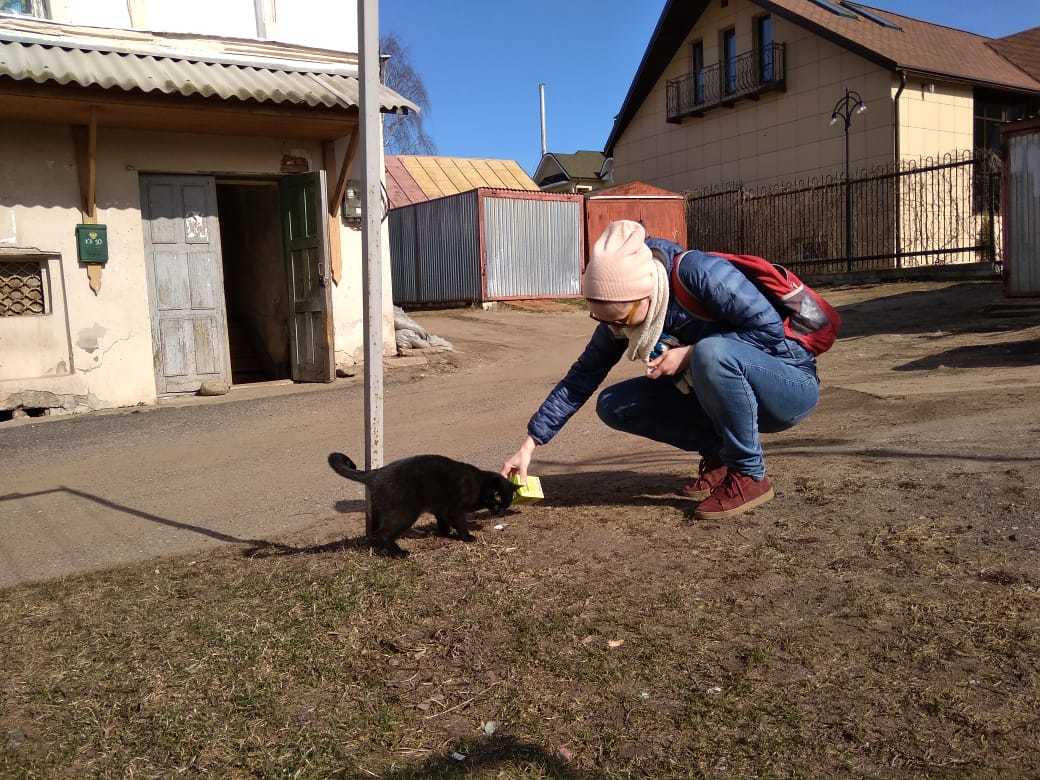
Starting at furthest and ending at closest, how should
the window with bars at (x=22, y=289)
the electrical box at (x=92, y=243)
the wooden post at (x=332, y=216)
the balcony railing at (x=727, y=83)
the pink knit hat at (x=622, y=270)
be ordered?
the balcony railing at (x=727, y=83) → the wooden post at (x=332, y=216) → the electrical box at (x=92, y=243) → the window with bars at (x=22, y=289) → the pink knit hat at (x=622, y=270)

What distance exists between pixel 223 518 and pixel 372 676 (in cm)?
270

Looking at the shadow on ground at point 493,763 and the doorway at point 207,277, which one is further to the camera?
the doorway at point 207,277

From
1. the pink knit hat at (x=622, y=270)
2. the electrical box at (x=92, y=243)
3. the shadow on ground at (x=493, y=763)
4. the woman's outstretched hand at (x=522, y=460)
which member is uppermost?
the electrical box at (x=92, y=243)

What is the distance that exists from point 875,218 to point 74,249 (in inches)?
638

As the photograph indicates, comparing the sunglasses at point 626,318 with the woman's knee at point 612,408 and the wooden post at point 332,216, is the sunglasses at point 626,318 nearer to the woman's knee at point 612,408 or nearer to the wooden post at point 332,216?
the woman's knee at point 612,408

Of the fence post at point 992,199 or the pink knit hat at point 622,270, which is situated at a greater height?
the fence post at point 992,199

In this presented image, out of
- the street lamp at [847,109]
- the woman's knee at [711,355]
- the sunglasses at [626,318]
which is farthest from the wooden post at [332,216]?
the street lamp at [847,109]

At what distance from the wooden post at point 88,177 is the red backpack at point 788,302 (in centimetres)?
761

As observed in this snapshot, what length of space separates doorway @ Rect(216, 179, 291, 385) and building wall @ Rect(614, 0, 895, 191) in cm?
1530

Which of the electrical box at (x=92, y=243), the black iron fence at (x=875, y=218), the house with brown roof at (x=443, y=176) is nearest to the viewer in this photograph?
the electrical box at (x=92, y=243)

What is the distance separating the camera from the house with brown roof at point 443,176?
77.7 ft

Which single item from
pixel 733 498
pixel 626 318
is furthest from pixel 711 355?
pixel 733 498

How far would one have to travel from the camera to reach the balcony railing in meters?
23.0

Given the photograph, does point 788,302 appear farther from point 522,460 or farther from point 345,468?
point 345,468
